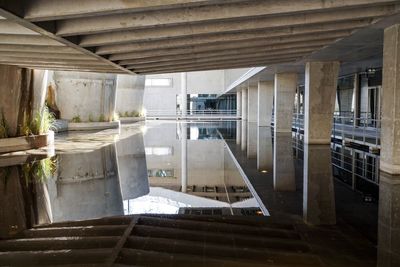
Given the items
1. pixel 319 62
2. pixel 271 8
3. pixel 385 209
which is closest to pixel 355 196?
pixel 385 209

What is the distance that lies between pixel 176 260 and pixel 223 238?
3.25 ft

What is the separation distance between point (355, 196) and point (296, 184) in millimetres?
1562

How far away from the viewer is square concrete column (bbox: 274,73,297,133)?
2473 cm

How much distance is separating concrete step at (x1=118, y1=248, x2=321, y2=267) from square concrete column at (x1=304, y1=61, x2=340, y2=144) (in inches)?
552

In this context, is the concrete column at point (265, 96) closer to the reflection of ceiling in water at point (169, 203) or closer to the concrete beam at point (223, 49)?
the concrete beam at point (223, 49)

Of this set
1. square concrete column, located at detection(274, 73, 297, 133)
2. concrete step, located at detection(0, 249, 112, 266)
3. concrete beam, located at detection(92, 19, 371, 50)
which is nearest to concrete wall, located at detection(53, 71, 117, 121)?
square concrete column, located at detection(274, 73, 297, 133)

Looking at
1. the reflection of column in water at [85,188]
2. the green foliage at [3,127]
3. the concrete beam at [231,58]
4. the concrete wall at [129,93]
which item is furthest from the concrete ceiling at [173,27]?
the concrete wall at [129,93]

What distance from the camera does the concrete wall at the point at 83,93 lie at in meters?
26.0

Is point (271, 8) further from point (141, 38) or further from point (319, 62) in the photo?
point (319, 62)

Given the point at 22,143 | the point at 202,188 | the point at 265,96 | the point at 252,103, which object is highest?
the point at 265,96

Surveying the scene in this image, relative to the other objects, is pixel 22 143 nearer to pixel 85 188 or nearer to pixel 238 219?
pixel 85 188

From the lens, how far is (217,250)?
483cm

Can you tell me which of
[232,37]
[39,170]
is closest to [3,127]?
[39,170]

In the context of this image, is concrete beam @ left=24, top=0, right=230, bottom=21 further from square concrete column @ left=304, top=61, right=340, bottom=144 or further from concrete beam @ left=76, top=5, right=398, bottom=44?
square concrete column @ left=304, top=61, right=340, bottom=144
